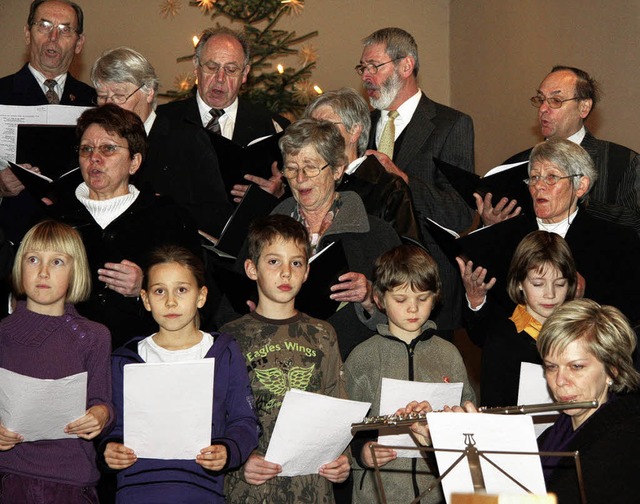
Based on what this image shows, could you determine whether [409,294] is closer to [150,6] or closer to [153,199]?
[153,199]

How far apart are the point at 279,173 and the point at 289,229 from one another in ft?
2.58

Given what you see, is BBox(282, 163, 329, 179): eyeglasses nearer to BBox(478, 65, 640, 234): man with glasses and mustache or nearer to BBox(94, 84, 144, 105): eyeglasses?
BBox(478, 65, 640, 234): man with glasses and mustache

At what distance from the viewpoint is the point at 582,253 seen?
4.17 metres

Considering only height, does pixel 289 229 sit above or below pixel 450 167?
below

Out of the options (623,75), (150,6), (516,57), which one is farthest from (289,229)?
(150,6)

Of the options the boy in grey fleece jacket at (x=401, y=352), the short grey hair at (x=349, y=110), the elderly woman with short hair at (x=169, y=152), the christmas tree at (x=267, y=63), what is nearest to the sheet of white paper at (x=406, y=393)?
the boy in grey fleece jacket at (x=401, y=352)

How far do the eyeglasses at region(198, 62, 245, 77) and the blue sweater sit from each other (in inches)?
81.9

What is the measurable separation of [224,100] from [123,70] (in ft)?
2.03

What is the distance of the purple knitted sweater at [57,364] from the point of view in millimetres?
3393

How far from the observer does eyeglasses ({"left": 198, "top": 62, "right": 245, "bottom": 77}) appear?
5203mm

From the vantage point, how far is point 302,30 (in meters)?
8.42

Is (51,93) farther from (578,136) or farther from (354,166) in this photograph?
(578,136)

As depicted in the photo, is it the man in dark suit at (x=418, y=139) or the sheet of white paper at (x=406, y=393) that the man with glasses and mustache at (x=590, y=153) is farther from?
the sheet of white paper at (x=406, y=393)

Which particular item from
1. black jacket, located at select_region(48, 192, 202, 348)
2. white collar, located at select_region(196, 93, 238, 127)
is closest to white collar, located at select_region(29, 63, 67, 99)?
white collar, located at select_region(196, 93, 238, 127)
